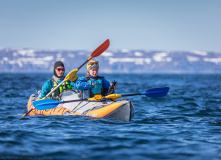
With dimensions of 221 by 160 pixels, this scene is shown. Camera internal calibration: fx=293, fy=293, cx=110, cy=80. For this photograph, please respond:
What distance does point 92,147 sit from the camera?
577 cm

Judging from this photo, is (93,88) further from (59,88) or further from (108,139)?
(108,139)

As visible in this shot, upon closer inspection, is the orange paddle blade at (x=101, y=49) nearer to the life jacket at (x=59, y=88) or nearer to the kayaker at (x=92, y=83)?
the life jacket at (x=59, y=88)

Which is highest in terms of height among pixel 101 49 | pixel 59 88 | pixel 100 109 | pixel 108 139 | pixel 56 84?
pixel 101 49

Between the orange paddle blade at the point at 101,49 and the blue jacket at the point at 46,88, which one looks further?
the orange paddle blade at the point at 101,49

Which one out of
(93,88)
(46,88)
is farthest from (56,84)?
(93,88)

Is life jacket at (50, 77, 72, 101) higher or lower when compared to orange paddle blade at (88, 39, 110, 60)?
lower

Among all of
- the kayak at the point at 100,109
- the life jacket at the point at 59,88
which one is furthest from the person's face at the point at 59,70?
Answer: the kayak at the point at 100,109

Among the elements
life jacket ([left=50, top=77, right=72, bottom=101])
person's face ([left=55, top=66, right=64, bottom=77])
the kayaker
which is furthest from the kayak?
person's face ([left=55, top=66, right=64, bottom=77])

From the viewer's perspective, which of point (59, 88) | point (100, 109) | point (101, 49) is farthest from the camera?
point (101, 49)

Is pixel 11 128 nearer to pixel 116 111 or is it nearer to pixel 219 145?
pixel 116 111

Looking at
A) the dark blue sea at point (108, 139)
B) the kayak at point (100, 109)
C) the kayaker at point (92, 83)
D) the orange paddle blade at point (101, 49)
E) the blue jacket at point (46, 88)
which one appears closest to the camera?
the dark blue sea at point (108, 139)

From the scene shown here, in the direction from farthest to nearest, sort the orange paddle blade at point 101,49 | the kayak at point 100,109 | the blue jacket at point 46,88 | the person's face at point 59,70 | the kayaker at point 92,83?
1. the orange paddle blade at point 101,49
2. the person's face at point 59,70
3. the blue jacket at point 46,88
4. the kayaker at point 92,83
5. the kayak at point 100,109

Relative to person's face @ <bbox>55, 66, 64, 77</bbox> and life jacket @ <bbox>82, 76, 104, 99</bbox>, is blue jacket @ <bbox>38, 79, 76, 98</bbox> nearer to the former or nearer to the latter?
person's face @ <bbox>55, 66, 64, 77</bbox>

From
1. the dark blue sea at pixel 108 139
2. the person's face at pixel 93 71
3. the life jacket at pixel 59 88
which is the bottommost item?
the dark blue sea at pixel 108 139
